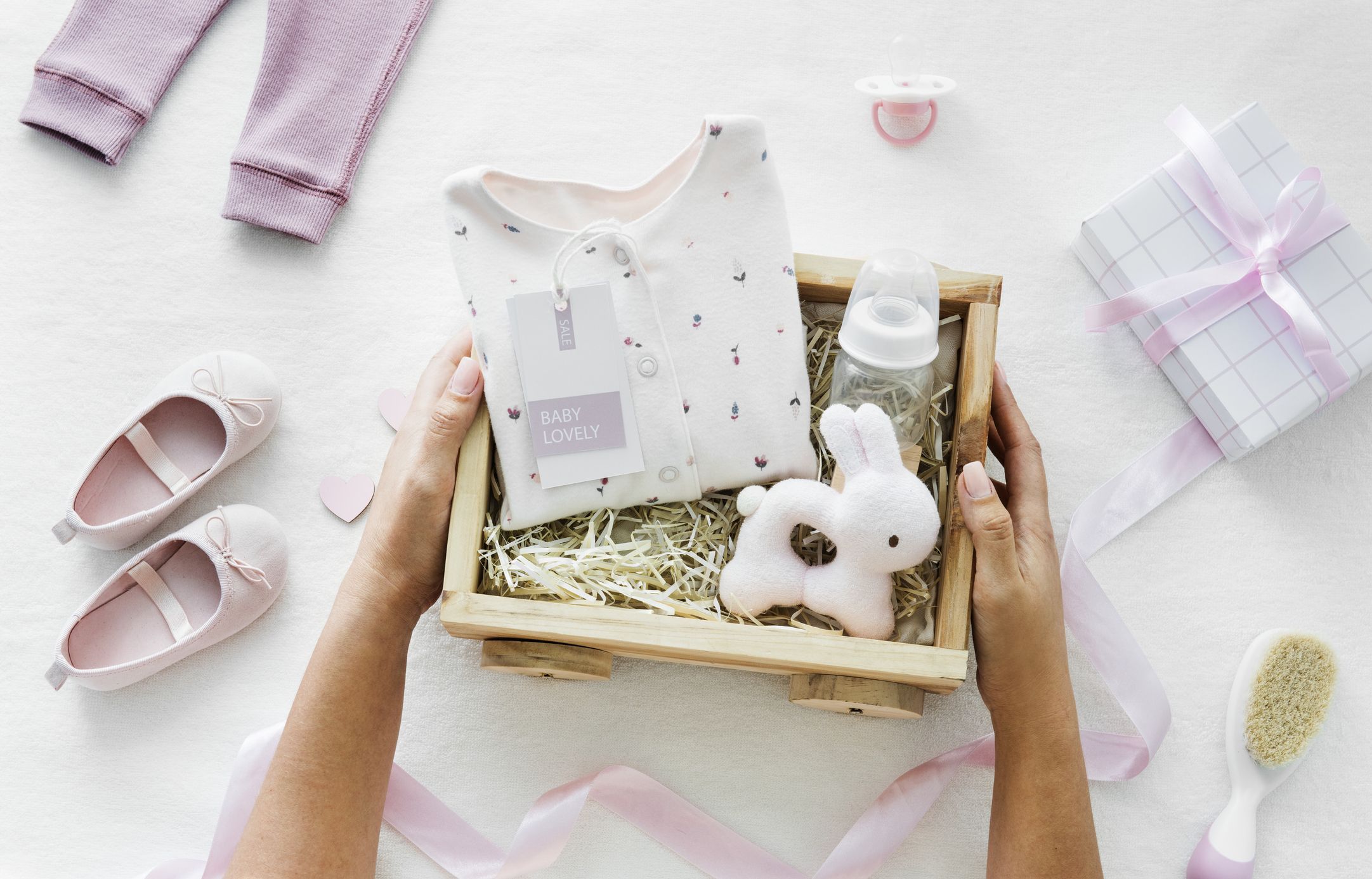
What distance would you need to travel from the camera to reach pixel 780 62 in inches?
60.3

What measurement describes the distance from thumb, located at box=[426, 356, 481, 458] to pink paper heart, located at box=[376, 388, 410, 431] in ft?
1.06

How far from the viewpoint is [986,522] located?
3.50ft

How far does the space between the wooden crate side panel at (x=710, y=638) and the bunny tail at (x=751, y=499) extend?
13 centimetres

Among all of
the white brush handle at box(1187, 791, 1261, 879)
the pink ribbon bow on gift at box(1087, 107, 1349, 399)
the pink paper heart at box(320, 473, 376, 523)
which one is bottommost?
the white brush handle at box(1187, 791, 1261, 879)

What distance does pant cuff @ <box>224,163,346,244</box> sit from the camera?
4.79 ft

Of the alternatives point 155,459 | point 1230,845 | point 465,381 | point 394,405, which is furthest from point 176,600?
point 1230,845

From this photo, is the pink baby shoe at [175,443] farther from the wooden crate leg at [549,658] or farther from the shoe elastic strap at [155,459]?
the wooden crate leg at [549,658]

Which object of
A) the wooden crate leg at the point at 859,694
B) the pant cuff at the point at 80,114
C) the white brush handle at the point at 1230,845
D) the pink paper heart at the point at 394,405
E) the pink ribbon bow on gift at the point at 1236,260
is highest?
A: the pant cuff at the point at 80,114

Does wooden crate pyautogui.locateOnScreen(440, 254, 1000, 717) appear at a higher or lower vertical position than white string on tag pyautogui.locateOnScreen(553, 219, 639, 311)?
lower

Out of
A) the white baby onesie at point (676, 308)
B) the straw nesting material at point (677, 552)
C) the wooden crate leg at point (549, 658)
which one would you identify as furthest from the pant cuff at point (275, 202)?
the wooden crate leg at point (549, 658)

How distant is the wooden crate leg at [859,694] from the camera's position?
1173mm

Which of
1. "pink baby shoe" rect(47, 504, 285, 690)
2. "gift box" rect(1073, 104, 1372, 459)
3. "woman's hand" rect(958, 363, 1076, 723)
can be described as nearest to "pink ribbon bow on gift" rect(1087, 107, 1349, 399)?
"gift box" rect(1073, 104, 1372, 459)

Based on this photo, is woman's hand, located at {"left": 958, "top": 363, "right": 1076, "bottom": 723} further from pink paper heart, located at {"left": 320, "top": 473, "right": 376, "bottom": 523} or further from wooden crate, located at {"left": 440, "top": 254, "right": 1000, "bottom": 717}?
pink paper heart, located at {"left": 320, "top": 473, "right": 376, "bottom": 523}

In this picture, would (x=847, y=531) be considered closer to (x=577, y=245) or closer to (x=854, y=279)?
(x=854, y=279)
